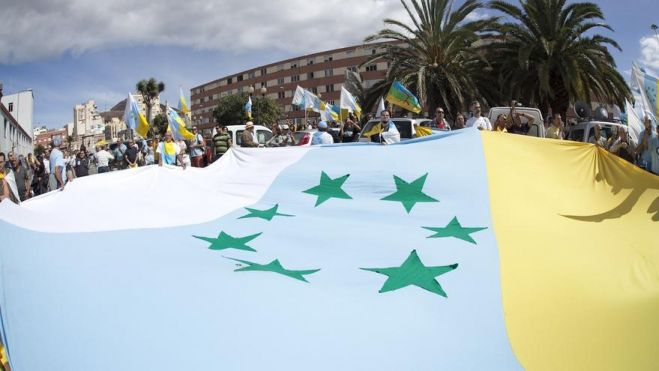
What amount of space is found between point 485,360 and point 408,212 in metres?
2.19

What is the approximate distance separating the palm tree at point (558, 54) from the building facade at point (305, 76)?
140 feet

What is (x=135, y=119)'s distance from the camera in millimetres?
12195

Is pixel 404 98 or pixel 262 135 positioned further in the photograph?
pixel 262 135

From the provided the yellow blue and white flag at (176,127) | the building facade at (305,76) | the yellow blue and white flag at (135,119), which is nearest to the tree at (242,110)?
the building facade at (305,76)

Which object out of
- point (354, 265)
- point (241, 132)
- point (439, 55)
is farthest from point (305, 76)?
point (354, 265)

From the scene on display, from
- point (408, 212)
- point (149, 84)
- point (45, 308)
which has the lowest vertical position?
point (45, 308)

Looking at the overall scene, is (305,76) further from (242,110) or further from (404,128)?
(404,128)

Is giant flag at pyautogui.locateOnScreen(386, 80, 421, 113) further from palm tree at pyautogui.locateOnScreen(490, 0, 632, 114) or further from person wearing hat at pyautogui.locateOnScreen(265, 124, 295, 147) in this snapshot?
palm tree at pyautogui.locateOnScreen(490, 0, 632, 114)

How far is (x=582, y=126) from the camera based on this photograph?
524 inches

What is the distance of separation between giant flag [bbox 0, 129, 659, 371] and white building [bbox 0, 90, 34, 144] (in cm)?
7109

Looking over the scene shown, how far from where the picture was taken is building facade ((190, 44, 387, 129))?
232 ft

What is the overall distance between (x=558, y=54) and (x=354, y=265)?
19.8 m

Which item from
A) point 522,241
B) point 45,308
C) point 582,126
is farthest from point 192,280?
point 582,126

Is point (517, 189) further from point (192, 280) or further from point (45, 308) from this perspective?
point (45, 308)
